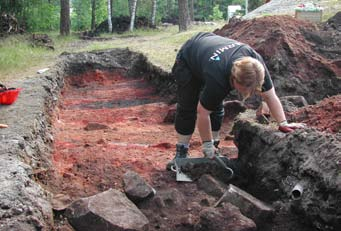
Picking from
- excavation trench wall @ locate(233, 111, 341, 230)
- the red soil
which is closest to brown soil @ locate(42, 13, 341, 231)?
the red soil

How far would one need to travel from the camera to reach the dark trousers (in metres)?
5.14

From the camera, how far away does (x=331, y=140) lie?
4.03m

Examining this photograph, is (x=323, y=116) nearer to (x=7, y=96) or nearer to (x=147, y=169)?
(x=147, y=169)

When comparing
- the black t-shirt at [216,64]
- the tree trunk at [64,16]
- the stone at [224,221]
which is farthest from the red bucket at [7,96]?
the tree trunk at [64,16]

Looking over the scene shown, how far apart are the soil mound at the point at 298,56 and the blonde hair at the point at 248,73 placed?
419 centimetres

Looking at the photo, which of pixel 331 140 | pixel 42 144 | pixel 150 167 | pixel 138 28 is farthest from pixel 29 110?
pixel 138 28

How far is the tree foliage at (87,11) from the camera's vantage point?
23725 mm

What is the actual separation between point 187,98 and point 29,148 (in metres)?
1.72

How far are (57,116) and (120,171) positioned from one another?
356 centimetres

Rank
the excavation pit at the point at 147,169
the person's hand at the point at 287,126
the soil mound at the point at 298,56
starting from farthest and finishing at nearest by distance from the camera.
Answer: the soil mound at the point at 298,56 < the person's hand at the point at 287,126 < the excavation pit at the point at 147,169

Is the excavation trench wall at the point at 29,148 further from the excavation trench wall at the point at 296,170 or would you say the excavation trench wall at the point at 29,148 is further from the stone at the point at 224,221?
the excavation trench wall at the point at 296,170

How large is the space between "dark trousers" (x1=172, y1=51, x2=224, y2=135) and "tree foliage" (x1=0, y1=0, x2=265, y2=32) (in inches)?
724

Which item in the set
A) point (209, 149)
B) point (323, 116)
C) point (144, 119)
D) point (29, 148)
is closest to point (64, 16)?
point (144, 119)

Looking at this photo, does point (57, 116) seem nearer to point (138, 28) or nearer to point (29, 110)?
point (29, 110)
